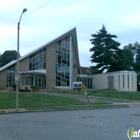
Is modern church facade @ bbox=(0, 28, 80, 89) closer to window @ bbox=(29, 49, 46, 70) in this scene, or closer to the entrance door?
window @ bbox=(29, 49, 46, 70)

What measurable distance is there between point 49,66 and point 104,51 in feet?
52.7

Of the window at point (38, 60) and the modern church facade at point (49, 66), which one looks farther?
the window at point (38, 60)

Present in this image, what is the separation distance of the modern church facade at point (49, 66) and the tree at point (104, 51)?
11.0m

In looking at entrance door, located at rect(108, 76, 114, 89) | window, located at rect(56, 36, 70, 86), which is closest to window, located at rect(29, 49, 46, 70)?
window, located at rect(56, 36, 70, 86)

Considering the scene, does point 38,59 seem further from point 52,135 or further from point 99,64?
point 52,135

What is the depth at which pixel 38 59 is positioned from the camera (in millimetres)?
53031

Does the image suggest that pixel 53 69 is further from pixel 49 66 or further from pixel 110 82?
pixel 110 82

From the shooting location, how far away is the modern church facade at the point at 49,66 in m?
52.1

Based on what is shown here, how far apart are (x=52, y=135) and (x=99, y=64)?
5553cm

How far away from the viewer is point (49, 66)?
171 feet

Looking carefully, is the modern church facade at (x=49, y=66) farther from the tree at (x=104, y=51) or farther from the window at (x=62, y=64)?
the tree at (x=104, y=51)

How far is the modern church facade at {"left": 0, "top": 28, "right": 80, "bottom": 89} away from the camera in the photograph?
2051 inches

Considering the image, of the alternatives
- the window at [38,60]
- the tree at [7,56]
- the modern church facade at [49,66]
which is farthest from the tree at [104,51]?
the tree at [7,56]

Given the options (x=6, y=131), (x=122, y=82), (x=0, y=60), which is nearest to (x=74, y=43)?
(x=122, y=82)
